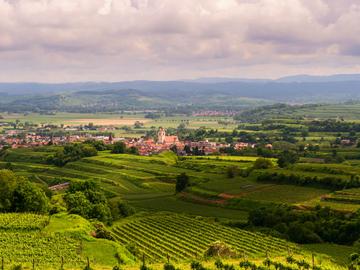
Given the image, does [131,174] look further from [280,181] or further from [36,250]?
[36,250]

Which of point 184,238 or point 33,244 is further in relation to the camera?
point 184,238

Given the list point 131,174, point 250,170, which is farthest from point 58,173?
point 250,170

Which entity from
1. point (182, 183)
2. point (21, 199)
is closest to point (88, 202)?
point (21, 199)

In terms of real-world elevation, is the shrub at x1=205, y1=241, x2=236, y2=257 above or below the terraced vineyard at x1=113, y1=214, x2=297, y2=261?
above

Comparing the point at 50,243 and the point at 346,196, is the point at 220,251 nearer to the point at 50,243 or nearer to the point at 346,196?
the point at 50,243

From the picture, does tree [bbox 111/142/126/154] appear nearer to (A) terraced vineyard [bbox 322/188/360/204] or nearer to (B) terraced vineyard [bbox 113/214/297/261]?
(B) terraced vineyard [bbox 113/214/297/261]

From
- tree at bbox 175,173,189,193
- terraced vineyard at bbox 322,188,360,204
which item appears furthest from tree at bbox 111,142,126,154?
terraced vineyard at bbox 322,188,360,204

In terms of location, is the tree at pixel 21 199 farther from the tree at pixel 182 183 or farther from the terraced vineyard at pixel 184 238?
the tree at pixel 182 183

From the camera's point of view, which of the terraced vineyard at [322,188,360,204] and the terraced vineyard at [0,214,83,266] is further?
the terraced vineyard at [322,188,360,204]

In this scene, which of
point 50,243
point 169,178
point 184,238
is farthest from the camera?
point 169,178
